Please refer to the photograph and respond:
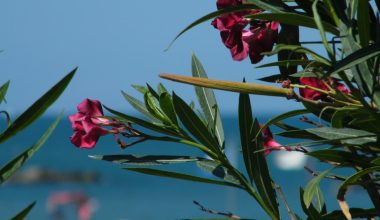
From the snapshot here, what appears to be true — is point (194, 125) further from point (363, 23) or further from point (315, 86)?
point (363, 23)

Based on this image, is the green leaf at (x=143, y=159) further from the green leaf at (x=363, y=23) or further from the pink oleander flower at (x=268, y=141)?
the green leaf at (x=363, y=23)

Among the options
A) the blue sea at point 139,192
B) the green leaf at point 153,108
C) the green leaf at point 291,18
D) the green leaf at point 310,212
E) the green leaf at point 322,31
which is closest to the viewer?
the green leaf at point 322,31

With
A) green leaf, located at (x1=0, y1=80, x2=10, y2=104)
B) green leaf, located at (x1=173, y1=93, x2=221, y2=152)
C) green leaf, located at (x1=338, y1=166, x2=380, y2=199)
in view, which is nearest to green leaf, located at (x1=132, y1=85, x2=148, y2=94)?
green leaf, located at (x1=173, y1=93, x2=221, y2=152)

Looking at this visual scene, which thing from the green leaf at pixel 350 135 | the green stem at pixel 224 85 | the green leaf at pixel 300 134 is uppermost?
the green stem at pixel 224 85

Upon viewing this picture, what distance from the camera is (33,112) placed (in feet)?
3.12

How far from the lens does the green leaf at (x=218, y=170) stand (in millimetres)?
1122

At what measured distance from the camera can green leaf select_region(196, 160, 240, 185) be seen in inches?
44.2

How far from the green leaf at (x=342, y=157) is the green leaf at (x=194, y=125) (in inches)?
6.0

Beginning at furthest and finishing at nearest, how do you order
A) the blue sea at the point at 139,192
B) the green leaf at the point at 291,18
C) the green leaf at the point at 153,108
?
1. the blue sea at the point at 139,192
2. the green leaf at the point at 153,108
3. the green leaf at the point at 291,18

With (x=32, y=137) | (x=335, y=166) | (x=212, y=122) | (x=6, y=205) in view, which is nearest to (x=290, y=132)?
(x=335, y=166)

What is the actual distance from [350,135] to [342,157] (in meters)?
0.06

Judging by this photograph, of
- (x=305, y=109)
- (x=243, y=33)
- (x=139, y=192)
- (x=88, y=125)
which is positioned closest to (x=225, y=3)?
(x=243, y=33)

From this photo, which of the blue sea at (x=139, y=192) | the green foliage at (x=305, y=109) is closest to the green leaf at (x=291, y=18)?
the green foliage at (x=305, y=109)

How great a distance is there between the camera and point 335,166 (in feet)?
3.32
